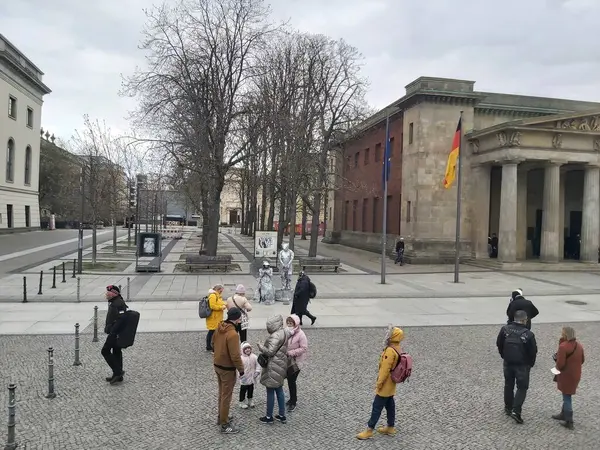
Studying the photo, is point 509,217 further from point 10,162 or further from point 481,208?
point 10,162

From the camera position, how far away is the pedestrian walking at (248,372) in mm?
6684

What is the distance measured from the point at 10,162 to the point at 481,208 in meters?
47.7

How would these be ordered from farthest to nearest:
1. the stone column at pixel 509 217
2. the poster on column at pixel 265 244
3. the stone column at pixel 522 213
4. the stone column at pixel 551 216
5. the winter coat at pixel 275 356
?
the stone column at pixel 522 213
the stone column at pixel 551 216
the stone column at pixel 509 217
the poster on column at pixel 265 244
the winter coat at pixel 275 356

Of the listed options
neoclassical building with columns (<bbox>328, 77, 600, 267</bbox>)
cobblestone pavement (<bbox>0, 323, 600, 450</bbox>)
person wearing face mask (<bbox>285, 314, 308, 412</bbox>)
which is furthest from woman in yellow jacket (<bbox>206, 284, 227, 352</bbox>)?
neoclassical building with columns (<bbox>328, 77, 600, 267</bbox>)

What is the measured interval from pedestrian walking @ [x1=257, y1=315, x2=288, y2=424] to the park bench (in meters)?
18.3

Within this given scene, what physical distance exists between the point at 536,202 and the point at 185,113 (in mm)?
26688

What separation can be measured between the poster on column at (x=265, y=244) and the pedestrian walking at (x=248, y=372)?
1906 centimetres

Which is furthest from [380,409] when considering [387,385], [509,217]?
[509,217]

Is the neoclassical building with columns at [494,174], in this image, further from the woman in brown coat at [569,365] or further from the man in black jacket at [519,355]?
the woman in brown coat at [569,365]

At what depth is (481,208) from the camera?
32.7m

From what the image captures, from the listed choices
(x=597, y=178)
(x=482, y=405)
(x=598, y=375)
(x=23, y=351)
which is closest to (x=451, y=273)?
(x=597, y=178)

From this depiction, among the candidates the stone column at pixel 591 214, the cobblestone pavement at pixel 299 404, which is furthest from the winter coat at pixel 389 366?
the stone column at pixel 591 214

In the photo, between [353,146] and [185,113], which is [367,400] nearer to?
[185,113]

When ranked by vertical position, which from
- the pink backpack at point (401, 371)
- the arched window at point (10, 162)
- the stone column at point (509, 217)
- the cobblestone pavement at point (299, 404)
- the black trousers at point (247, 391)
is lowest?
the cobblestone pavement at point (299, 404)
